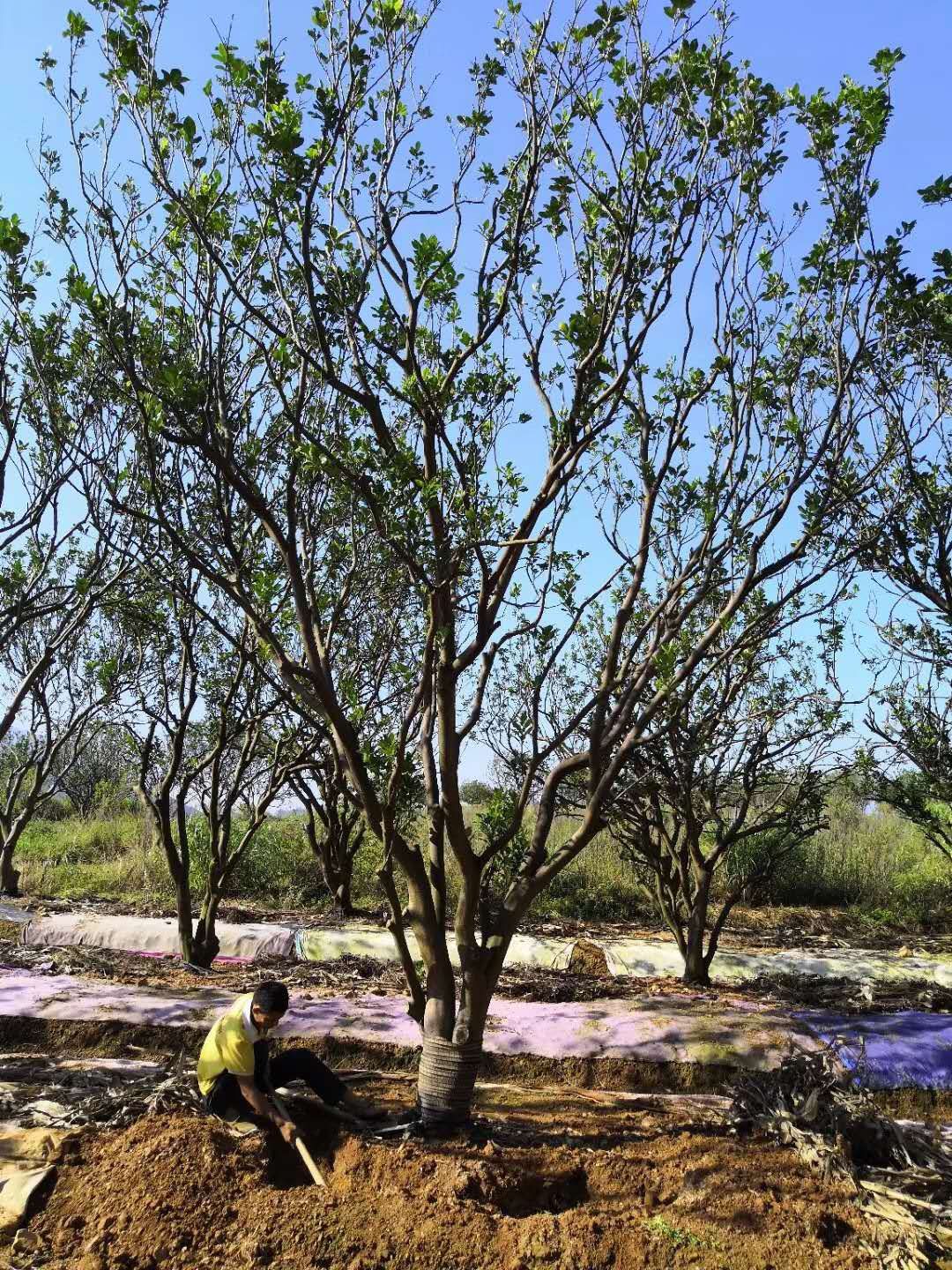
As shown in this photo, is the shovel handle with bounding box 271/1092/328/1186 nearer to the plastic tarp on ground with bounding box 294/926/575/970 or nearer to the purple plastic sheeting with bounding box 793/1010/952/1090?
the purple plastic sheeting with bounding box 793/1010/952/1090

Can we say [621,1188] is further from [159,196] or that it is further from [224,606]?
[224,606]

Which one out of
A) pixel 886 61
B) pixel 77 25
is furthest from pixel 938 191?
pixel 77 25

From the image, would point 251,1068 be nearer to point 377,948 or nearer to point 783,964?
point 377,948

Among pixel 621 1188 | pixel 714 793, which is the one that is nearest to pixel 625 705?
pixel 621 1188

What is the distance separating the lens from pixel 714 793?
856 centimetres

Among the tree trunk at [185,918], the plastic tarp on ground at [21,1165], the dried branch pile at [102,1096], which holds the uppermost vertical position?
the tree trunk at [185,918]

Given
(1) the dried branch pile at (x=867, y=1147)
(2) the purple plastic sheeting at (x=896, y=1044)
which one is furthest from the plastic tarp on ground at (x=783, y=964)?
(1) the dried branch pile at (x=867, y=1147)

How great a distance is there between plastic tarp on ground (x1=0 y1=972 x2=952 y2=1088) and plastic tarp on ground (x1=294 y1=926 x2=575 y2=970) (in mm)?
2253

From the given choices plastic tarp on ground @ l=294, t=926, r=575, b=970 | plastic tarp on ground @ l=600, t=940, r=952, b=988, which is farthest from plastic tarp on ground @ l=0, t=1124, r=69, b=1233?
plastic tarp on ground @ l=600, t=940, r=952, b=988

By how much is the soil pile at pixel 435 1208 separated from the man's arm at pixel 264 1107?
11 cm

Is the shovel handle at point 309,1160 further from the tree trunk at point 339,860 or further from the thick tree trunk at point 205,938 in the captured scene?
the tree trunk at point 339,860

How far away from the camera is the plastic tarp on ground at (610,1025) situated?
5926 mm

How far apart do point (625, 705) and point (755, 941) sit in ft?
25.2

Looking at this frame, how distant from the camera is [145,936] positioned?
10133mm
